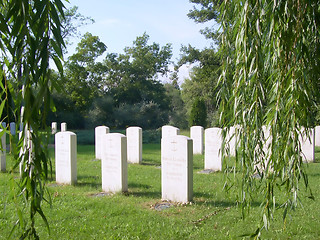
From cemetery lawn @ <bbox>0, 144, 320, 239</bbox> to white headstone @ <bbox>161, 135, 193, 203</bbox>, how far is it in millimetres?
239

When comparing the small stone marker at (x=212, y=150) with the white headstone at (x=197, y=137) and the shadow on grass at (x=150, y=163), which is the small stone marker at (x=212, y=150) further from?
the white headstone at (x=197, y=137)

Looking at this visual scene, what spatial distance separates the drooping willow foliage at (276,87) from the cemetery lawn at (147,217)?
4.58 ft

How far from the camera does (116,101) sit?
32.9 meters

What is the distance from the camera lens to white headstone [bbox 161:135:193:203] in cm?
602

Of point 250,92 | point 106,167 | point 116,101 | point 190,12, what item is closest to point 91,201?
point 106,167

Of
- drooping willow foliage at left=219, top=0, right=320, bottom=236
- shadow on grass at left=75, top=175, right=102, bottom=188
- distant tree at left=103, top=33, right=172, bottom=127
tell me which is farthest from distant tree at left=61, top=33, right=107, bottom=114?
drooping willow foliage at left=219, top=0, right=320, bottom=236

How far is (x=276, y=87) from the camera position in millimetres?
2219

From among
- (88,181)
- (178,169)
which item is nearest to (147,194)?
(178,169)

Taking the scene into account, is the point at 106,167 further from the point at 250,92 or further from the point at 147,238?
the point at 250,92

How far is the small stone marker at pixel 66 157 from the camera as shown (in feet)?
25.0

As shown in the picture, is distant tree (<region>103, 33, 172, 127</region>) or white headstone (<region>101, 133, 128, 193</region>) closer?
white headstone (<region>101, 133, 128, 193</region>)

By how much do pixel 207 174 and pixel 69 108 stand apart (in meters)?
22.1

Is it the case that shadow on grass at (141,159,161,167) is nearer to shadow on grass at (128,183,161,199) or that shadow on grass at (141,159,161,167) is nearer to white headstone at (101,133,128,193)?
shadow on grass at (128,183,161,199)

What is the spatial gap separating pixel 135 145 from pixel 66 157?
12.1 ft
